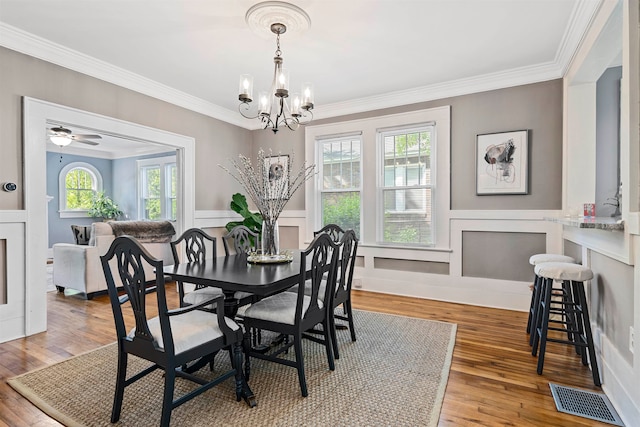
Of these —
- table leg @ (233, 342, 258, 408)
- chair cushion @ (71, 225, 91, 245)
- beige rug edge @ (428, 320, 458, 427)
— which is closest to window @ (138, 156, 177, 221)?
chair cushion @ (71, 225, 91, 245)

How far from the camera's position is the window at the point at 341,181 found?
4785 millimetres

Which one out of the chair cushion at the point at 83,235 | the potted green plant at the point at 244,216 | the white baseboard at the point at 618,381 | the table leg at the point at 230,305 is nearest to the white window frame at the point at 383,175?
the potted green plant at the point at 244,216

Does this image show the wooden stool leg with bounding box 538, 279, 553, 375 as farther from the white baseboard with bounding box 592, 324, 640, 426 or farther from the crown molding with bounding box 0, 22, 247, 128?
the crown molding with bounding box 0, 22, 247, 128

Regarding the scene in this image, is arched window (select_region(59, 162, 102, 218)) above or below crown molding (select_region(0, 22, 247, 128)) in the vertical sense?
below

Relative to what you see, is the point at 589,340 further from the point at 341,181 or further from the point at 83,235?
the point at 83,235

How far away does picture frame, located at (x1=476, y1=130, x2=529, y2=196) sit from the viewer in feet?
12.0

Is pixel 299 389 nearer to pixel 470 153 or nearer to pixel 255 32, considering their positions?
pixel 255 32

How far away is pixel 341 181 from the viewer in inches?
193

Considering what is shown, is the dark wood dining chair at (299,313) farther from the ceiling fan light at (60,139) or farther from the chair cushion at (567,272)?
the ceiling fan light at (60,139)

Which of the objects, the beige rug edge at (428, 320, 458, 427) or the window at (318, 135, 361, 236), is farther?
the window at (318, 135, 361, 236)

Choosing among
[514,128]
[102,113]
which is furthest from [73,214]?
[514,128]

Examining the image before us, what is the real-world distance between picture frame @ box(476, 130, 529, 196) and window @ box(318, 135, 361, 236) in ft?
5.17

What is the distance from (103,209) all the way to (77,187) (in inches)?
32.1

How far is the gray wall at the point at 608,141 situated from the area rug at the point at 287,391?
2253 mm
